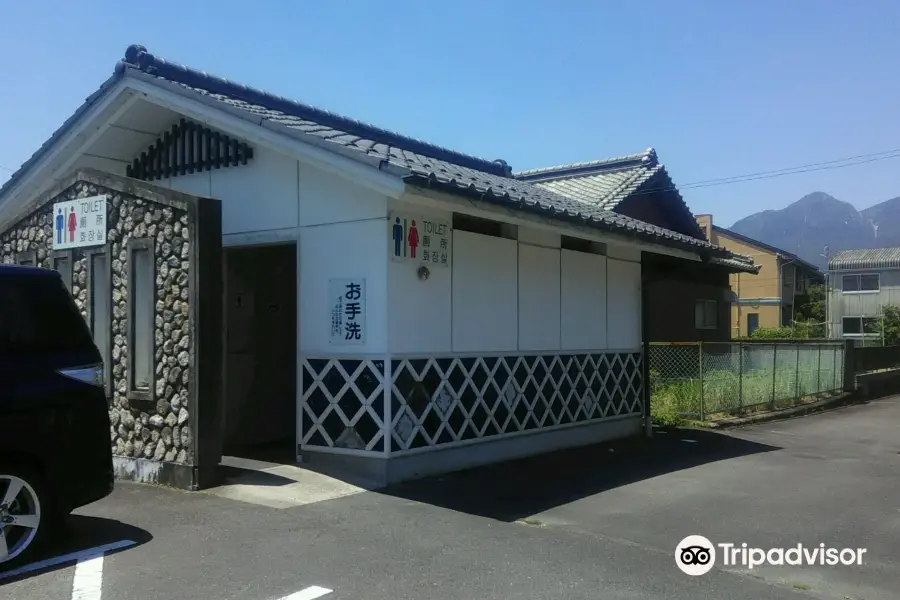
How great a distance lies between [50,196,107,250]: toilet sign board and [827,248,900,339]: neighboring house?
38.7m

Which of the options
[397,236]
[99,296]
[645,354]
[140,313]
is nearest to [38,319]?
[140,313]

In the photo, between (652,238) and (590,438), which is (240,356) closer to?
(590,438)

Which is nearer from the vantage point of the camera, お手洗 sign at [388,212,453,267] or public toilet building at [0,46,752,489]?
public toilet building at [0,46,752,489]

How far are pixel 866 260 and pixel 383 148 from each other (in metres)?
38.7

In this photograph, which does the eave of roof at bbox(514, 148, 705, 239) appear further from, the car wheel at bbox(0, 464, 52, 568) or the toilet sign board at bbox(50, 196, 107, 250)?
the car wheel at bbox(0, 464, 52, 568)

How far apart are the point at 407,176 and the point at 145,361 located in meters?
3.44

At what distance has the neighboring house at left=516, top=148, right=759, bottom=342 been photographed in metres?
18.8

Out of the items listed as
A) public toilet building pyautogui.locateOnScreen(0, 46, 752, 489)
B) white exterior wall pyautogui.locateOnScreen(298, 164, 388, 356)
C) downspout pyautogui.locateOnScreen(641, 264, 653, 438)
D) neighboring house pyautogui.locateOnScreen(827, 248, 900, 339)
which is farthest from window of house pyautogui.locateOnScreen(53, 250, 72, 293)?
neighboring house pyautogui.locateOnScreen(827, 248, 900, 339)

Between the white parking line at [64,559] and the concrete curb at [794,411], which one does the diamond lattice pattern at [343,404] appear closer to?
the white parking line at [64,559]

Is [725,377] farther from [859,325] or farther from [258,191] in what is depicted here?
[859,325]

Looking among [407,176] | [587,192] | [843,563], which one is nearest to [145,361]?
[407,176]

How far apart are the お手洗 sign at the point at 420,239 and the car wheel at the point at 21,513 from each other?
392cm

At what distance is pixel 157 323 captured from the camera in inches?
314

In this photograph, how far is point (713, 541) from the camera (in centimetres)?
620
